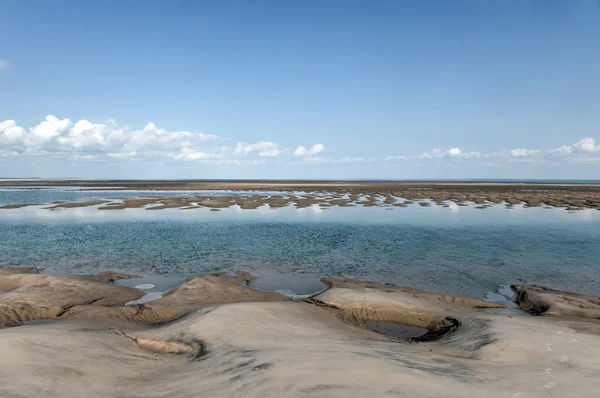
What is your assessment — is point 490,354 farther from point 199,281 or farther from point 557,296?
point 199,281

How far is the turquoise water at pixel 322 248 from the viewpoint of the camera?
1745 centimetres

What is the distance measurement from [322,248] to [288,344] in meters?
15.4

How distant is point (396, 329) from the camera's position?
1132 centimetres

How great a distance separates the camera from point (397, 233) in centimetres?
2900

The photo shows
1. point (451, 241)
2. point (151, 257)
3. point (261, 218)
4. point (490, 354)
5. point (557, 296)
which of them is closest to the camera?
point (490, 354)

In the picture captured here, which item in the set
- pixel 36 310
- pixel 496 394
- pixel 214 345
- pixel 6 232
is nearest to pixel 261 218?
pixel 6 232

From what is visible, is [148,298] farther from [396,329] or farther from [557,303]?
[557,303]

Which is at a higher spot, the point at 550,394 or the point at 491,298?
the point at 550,394

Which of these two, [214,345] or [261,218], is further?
[261,218]

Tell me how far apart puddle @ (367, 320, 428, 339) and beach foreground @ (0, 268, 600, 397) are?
0.64 feet

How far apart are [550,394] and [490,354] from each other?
2.18m

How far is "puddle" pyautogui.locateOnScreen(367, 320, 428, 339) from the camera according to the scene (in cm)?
1085

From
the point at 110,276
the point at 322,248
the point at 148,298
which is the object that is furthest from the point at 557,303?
the point at 110,276

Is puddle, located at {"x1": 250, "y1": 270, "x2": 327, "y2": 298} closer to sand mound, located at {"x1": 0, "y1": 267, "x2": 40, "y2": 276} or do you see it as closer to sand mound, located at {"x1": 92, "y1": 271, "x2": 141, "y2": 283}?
sand mound, located at {"x1": 92, "y1": 271, "x2": 141, "y2": 283}
